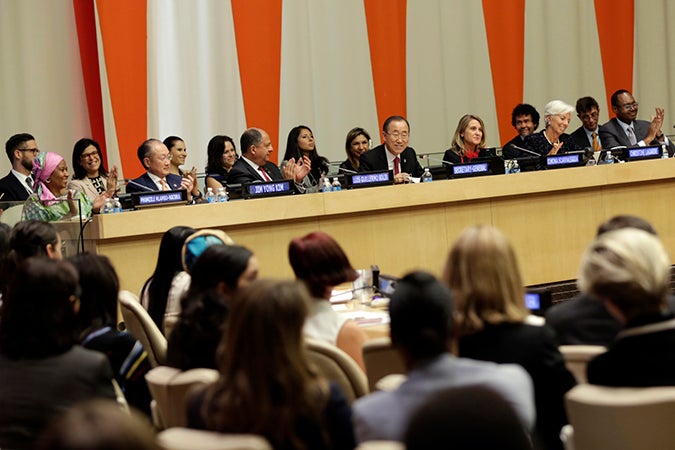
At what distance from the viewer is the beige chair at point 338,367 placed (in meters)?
2.74

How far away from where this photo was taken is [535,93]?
10.7 meters

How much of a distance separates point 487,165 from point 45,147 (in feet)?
13.6

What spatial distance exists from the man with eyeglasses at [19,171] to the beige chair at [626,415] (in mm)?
5244

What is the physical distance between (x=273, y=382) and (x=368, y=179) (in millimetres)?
4543

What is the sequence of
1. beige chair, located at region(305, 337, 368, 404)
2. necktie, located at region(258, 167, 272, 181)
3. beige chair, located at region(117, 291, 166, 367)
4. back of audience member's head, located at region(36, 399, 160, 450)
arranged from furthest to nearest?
necktie, located at region(258, 167, 272, 181) → beige chair, located at region(117, 291, 166, 367) → beige chair, located at region(305, 337, 368, 404) → back of audience member's head, located at region(36, 399, 160, 450)

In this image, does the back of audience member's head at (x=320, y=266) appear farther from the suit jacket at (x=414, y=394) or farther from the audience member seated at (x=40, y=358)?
the suit jacket at (x=414, y=394)

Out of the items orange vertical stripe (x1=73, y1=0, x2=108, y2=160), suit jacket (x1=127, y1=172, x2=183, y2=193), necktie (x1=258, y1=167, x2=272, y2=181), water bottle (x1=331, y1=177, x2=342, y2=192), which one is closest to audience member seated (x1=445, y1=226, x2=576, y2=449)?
water bottle (x1=331, y1=177, x2=342, y2=192)

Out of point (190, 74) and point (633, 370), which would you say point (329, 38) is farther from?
point (633, 370)

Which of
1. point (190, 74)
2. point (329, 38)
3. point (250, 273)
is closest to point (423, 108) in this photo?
point (329, 38)

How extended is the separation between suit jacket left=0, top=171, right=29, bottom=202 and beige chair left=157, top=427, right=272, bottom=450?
5.27 metres

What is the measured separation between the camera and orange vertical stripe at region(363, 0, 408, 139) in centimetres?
1001

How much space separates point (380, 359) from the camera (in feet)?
9.50

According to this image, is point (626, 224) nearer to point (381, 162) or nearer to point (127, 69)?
point (381, 162)

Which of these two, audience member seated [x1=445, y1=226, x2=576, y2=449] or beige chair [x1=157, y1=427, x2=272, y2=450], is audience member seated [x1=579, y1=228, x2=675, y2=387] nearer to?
audience member seated [x1=445, y1=226, x2=576, y2=449]
